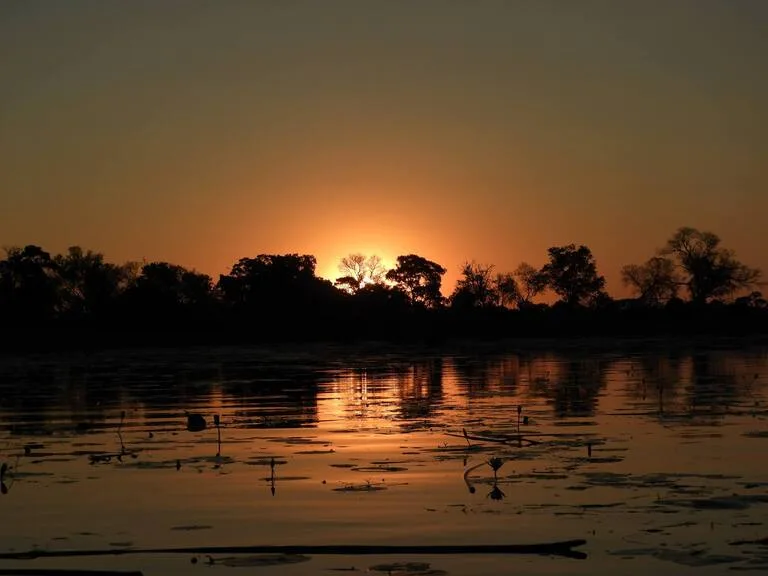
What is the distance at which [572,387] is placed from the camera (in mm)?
41094

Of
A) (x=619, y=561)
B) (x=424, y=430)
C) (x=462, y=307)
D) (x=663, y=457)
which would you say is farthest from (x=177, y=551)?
(x=462, y=307)

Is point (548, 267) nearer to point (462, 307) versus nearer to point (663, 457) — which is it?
point (462, 307)

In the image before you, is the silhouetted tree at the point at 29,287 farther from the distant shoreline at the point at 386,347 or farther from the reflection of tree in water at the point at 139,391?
the reflection of tree in water at the point at 139,391

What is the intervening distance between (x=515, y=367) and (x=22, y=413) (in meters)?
32.8

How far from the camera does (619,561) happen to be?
39.8 feet

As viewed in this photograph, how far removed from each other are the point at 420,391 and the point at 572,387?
5345 mm

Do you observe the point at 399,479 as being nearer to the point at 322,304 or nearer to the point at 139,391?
the point at 139,391

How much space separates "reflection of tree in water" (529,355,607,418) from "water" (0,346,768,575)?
36cm

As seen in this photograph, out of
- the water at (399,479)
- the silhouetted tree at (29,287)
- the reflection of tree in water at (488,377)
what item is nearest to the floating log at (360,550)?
the water at (399,479)

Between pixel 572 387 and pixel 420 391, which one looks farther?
pixel 572 387

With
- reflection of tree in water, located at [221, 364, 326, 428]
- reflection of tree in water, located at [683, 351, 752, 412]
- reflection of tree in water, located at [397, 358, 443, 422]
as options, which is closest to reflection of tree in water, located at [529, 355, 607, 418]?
reflection of tree in water, located at [683, 351, 752, 412]

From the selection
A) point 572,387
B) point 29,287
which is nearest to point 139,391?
point 572,387

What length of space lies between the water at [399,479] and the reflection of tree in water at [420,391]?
197 millimetres

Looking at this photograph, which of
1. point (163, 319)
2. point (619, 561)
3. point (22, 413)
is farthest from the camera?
point (163, 319)
